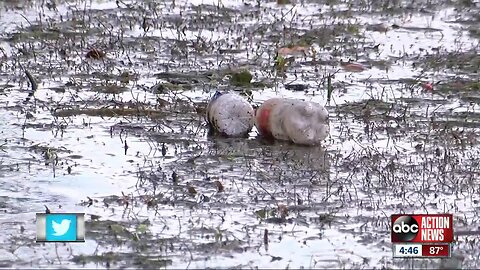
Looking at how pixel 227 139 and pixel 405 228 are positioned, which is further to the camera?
pixel 227 139

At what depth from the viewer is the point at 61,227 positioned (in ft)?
22.6

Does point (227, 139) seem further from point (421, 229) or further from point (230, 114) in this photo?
point (421, 229)

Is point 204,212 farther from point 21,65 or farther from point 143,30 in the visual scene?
point 143,30

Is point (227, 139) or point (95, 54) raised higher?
point (95, 54)

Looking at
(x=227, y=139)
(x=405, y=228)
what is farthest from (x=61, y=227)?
(x=227, y=139)

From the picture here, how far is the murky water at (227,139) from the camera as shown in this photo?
22.5 feet

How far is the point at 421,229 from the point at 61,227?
5.95 ft

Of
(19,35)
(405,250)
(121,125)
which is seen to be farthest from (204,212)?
(19,35)

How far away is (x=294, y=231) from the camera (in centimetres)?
702
